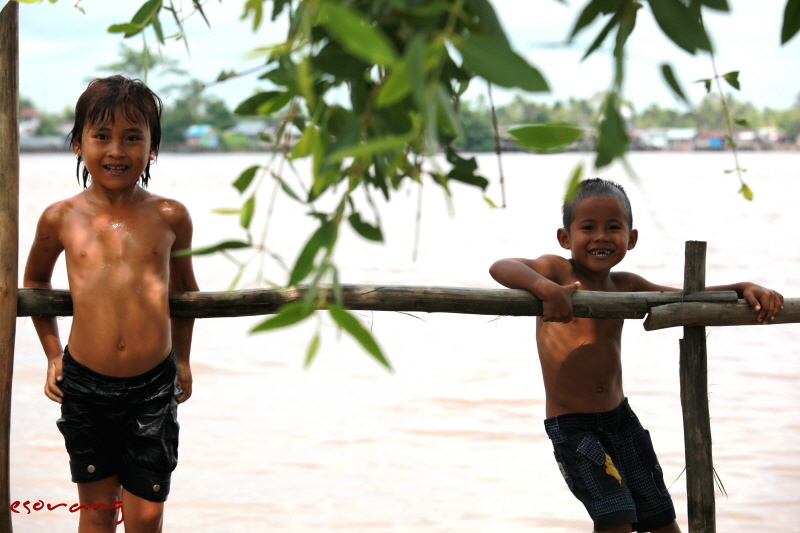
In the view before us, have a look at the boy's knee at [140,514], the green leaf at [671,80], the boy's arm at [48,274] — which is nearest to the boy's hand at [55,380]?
the boy's arm at [48,274]

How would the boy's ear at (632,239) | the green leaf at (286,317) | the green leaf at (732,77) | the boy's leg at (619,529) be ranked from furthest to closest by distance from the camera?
the boy's ear at (632,239), the boy's leg at (619,529), the green leaf at (732,77), the green leaf at (286,317)

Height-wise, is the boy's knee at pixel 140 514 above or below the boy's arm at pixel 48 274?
below

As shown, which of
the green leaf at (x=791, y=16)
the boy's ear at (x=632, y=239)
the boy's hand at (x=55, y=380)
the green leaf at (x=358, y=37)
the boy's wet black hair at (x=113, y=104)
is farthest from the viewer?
the boy's ear at (x=632, y=239)

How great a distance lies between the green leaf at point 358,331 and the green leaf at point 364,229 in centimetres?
20

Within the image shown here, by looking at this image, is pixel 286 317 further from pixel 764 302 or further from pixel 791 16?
pixel 764 302

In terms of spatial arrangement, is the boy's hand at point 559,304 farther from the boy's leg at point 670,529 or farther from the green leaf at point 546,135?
the green leaf at point 546,135

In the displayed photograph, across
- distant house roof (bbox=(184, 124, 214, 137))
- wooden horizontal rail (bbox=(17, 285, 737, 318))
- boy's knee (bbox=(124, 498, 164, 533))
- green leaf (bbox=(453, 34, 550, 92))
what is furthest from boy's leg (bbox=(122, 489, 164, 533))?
distant house roof (bbox=(184, 124, 214, 137))

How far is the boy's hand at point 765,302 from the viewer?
2.74m

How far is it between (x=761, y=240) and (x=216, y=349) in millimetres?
12483

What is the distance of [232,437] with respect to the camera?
567 cm

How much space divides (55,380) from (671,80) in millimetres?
2284

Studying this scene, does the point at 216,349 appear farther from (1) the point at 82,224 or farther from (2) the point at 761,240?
(2) the point at 761,240

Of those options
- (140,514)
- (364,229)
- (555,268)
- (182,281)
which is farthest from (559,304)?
(364,229)

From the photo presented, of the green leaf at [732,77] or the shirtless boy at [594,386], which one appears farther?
the shirtless boy at [594,386]
